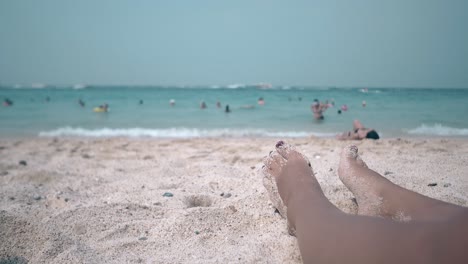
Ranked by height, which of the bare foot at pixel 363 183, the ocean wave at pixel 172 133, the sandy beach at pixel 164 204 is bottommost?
the ocean wave at pixel 172 133

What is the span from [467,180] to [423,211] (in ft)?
4.53

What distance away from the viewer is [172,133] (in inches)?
276

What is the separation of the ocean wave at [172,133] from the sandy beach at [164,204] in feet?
9.13

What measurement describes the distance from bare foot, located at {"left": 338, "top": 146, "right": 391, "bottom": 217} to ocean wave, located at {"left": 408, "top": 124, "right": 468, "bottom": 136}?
5.28m

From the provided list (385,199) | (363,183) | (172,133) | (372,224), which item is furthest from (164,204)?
(172,133)

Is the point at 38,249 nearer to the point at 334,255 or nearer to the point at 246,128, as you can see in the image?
the point at 334,255

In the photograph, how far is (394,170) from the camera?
270 centimetres

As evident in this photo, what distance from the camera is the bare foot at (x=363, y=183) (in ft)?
5.40

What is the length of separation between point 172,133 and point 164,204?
4.76 metres

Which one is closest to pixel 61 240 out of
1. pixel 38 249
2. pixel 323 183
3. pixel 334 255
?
pixel 38 249

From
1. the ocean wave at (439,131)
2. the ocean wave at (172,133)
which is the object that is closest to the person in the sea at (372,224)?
the ocean wave at (172,133)

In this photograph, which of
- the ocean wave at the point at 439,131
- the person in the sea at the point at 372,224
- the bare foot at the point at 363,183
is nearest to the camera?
the person in the sea at the point at 372,224

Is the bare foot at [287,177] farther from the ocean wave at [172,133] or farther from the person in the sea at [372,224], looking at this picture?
the ocean wave at [172,133]

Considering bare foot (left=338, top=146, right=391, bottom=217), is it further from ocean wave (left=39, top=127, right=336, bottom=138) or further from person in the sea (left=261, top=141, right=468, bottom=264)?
ocean wave (left=39, top=127, right=336, bottom=138)
